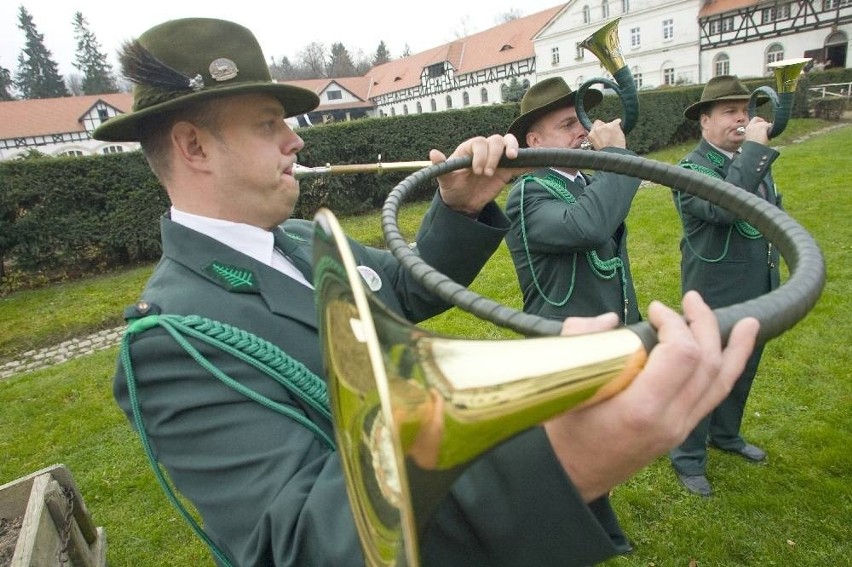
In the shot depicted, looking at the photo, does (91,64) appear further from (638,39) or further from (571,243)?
(571,243)

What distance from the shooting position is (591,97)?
359 centimetres

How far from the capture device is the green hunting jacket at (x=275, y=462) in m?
0.85

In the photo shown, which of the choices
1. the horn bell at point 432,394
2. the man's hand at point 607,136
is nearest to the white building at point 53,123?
the man's hand at point 607,136

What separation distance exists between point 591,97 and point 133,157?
9599mm

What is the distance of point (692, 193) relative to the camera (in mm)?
1537

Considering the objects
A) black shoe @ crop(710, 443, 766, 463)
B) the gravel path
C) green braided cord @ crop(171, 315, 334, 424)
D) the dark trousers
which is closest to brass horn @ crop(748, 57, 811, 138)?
the dark trousers

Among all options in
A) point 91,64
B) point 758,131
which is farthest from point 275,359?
point 91,64

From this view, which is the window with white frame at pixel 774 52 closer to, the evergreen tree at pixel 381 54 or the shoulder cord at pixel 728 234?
the shoulder cord at pixel 728 234

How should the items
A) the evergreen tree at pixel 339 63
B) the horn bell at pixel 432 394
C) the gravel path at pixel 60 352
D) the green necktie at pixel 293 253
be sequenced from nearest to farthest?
the horn bell at pixel 432 394, the green necktie at pixel 293 253, the gravel path at pixel 60 352, the evergreen tree at pixel 339 63

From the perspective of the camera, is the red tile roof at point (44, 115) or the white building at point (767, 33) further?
the red tile roof at point (44, 115)

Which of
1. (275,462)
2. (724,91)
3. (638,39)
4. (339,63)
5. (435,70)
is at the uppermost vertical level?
(339,63)

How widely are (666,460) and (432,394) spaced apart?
3.64 metres

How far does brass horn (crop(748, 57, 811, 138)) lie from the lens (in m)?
3.40

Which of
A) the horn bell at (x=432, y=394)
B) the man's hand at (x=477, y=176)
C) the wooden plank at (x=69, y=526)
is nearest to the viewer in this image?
the horn bell at (x=432, y=394)
